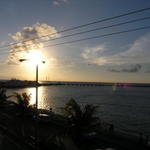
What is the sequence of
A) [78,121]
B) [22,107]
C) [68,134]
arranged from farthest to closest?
1. [22,107]
2. [68,134]
3. [78,121]

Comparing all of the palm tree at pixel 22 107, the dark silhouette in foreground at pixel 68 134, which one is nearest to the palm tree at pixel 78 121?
the dark silhouette in foreground at pixel 68 134

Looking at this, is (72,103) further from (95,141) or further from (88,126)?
(95,141)

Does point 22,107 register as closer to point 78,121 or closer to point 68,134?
point 68,134

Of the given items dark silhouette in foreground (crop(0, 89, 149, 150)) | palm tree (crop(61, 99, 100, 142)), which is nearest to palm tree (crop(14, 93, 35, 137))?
dark silhouette in foreground (crop(0, 89, 149, 150))

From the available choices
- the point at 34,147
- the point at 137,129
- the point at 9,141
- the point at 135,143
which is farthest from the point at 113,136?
the point at 137,129

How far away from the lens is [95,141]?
73.4 feet

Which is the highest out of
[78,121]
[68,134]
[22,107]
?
[22,107]

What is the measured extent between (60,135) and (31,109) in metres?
9.02

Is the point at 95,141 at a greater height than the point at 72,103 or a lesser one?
lesser

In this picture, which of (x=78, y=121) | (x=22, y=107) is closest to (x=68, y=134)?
(x=78, y=121)

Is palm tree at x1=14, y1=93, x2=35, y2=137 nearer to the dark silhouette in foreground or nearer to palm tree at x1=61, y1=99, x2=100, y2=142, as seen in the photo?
the dark silhouette in foreground

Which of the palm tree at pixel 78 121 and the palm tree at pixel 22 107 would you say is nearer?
the palm tree at pixel 78 121

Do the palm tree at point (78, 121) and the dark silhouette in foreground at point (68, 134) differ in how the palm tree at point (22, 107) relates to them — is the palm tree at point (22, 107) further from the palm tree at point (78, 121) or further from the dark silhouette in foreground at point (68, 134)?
the palm tree at point (78, 121)

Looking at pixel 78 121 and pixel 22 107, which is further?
pixel 22 107
